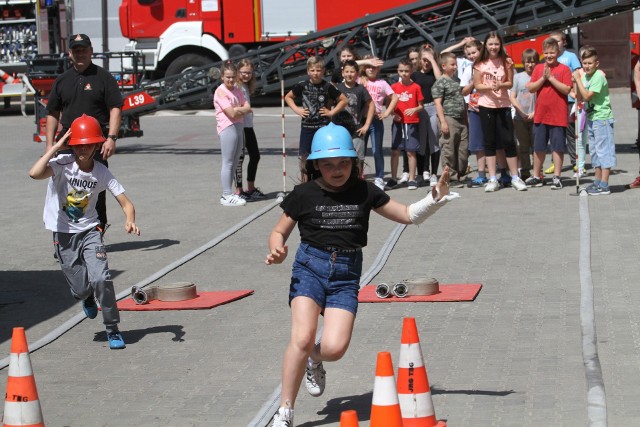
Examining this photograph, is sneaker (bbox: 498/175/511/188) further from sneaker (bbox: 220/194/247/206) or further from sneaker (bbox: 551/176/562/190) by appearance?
sneaker (bbox: 220/194/247/206)

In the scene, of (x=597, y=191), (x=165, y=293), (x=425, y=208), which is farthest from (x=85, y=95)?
(x=597, y=191)

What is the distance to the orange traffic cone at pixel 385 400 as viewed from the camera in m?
5.41

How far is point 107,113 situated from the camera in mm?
11484

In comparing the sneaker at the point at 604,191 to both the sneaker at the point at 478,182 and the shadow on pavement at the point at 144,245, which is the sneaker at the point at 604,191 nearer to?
the sneaker at the point at 478,182

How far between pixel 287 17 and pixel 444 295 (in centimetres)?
2181

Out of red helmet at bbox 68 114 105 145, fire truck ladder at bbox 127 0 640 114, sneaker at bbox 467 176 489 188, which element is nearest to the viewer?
red helmet at bbox 68 114 105 145

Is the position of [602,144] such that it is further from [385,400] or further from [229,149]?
[385,400]

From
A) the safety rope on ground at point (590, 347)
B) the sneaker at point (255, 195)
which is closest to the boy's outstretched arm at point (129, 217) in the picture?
the safety rope on ground at point (590, 347)

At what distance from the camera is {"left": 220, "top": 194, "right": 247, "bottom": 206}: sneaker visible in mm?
15000

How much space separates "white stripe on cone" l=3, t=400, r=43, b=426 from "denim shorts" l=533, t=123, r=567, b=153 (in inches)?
419

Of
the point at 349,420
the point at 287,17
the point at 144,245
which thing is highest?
the point at 287,17

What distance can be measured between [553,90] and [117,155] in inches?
354

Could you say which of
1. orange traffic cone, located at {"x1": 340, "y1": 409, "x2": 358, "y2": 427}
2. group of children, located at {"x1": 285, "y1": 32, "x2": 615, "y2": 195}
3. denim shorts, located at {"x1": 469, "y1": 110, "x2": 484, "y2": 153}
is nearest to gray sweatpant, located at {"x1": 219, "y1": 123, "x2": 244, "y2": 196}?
group of children, located at {"x1": 285, "y1": 32, "x2": 615, "y2": 195}

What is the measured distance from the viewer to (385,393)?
5418 millimetres
